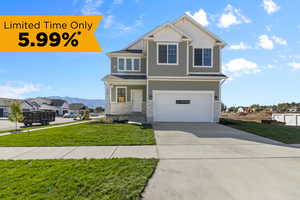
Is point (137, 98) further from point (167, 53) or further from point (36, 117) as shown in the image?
point (36, 117)

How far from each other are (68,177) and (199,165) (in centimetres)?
322

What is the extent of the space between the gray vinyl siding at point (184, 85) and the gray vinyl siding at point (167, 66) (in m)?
0.74

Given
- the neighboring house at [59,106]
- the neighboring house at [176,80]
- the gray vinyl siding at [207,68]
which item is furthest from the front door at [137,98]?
the neighboring house at [59,106]

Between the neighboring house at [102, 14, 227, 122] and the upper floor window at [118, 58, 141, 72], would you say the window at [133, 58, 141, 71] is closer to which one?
the upper floor window at [118, 58, 141, 72]

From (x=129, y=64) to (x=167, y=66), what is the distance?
4081 millimetres

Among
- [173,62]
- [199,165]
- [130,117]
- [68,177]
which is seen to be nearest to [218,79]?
[173,62]

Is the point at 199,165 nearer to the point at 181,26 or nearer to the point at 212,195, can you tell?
the point at 212,195

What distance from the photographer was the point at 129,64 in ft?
48.8

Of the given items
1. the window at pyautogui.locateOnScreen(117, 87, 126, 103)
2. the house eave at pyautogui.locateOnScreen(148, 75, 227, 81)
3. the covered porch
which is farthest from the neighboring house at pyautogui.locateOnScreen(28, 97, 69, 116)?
the house eave at pyautogui.locateOnScreen(148, 75, 227, 81)

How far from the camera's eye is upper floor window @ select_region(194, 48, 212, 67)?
1361 centimetres

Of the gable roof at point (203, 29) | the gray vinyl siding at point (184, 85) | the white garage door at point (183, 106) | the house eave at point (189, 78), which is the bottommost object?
the white garage door at point (183, 106)

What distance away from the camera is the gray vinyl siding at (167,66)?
12594 mm

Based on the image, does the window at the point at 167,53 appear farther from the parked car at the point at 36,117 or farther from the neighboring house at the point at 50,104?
the neighboring house at the point at 50,104

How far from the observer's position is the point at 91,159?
4602 mm
